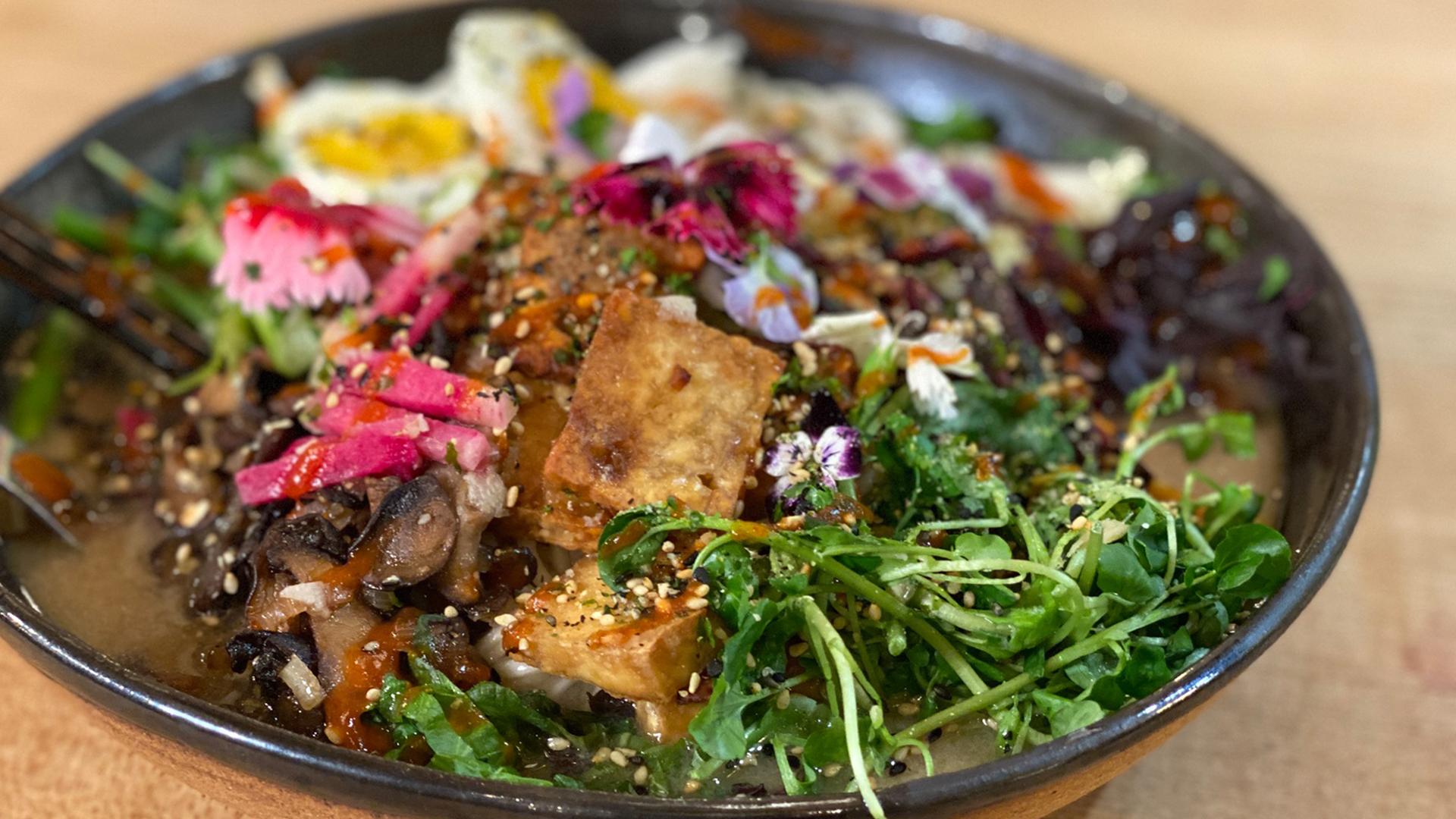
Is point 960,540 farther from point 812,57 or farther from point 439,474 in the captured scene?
point 812,57

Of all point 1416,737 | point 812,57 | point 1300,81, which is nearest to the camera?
point 1416,737

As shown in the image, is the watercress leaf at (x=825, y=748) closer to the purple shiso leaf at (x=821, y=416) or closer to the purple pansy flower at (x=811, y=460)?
the purple pansy flower at (x=811, y=460)

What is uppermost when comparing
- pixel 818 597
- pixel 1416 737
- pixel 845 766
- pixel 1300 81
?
pixel 1300 81

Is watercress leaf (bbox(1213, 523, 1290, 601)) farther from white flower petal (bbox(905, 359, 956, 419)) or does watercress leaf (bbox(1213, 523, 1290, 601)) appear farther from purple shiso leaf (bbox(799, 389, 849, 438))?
purple shiso leaf (bbox(799, 389, 849, 438))

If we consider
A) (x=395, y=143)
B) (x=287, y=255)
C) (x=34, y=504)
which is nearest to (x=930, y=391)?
→ (x=287, y=255)

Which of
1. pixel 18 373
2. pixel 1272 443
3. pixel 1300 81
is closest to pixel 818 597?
pixel 1272 443

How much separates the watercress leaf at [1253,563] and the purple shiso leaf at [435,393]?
1249mm

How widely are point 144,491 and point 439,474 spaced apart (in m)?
0.90

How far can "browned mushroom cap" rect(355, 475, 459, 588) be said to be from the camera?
189cm

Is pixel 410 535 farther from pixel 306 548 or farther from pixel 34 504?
pixel 34 504

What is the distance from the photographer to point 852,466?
1.98m

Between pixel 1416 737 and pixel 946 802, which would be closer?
pixel 946 802

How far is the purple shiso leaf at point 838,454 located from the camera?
1.96m

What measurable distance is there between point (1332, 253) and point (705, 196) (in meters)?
2.48
